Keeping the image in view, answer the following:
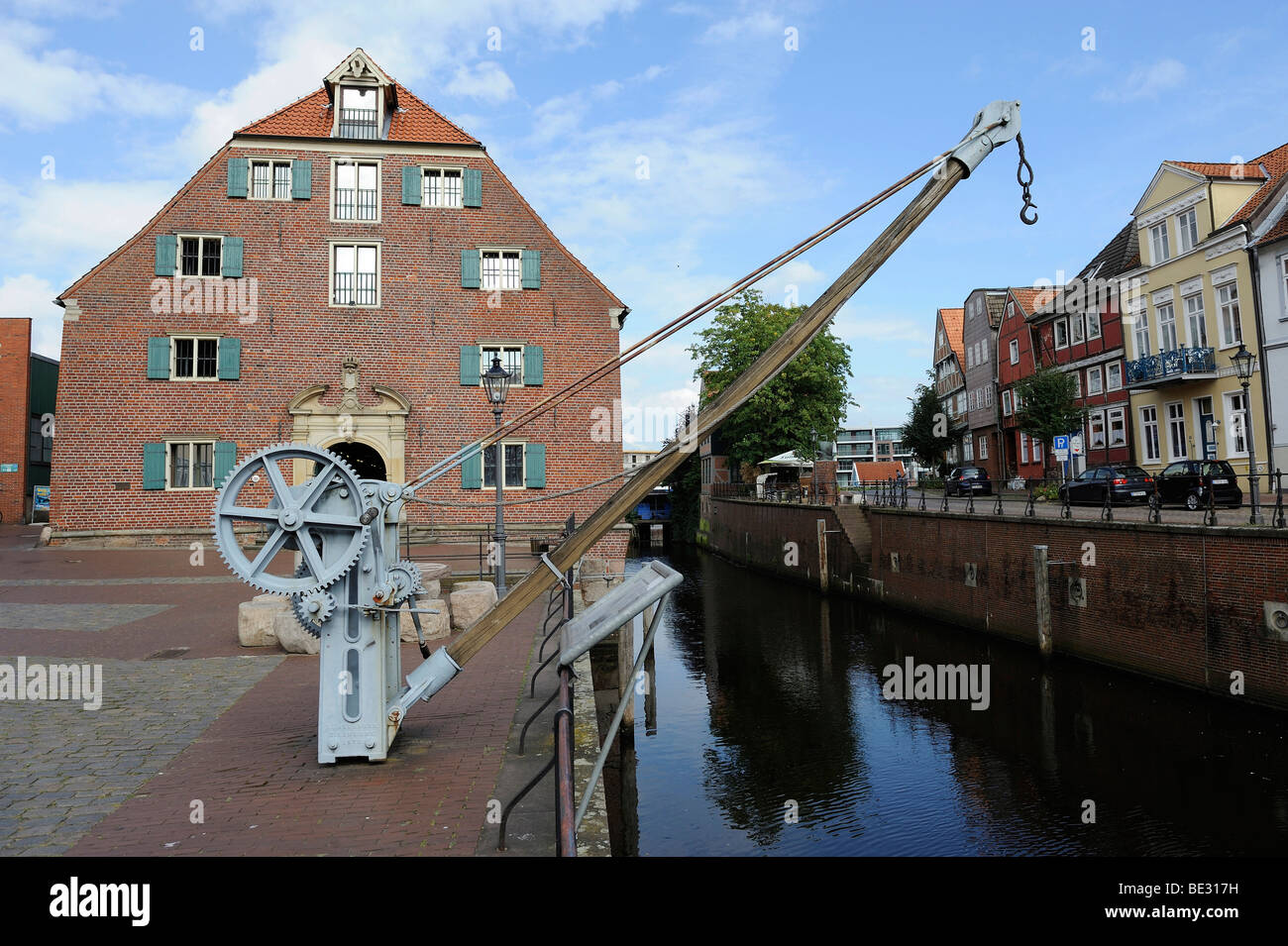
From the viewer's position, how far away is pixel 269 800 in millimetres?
5480

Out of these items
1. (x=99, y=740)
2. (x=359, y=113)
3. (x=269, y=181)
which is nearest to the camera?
(x=99, y=740)

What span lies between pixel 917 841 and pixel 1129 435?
2759 cm

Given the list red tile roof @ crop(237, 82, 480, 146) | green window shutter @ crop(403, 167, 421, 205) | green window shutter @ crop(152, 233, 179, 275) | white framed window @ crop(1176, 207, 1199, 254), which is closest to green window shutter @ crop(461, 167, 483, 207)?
red tile roof @ crop(237, 82, 480, 146)

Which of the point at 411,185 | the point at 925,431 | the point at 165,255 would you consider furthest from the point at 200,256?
the point at 925,431

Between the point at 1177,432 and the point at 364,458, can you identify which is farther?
the point at 1177,432

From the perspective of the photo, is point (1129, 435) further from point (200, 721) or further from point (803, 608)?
point (200, 721)

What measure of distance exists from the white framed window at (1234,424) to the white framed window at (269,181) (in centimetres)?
3037

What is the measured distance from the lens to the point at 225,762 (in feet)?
20.8

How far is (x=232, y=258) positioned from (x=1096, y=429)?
109ft

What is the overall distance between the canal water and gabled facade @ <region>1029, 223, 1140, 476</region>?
726 inches

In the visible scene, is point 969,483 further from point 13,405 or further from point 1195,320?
point 13,405

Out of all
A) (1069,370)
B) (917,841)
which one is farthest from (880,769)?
(1069,370)

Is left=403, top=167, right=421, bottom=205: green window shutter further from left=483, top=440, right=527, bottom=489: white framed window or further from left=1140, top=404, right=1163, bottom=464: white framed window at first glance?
left=1140, top=404, right=1163, bottom=464: white framed window

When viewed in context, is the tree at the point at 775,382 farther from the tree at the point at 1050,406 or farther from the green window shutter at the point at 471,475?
the green window shutter at the point at 471,475
